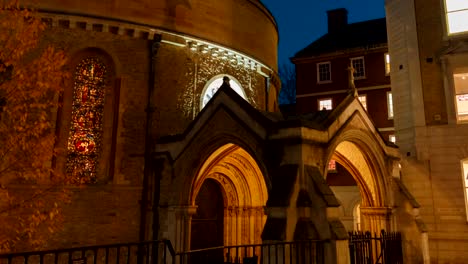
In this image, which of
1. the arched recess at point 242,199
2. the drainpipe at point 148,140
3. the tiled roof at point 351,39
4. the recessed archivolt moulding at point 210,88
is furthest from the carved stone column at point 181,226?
the tiled roof at point 351,39

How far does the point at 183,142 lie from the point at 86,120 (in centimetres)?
406

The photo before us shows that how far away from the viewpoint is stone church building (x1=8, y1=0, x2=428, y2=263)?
10938mm

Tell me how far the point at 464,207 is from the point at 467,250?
58.2 inches

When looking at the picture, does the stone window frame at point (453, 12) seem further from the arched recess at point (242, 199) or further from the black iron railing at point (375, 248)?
the arched recess at point (242, 199)

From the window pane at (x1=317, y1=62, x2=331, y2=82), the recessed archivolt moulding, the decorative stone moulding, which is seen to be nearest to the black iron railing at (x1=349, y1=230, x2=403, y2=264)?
the recessed archivolt moulding

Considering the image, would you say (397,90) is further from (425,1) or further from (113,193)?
(113,193)

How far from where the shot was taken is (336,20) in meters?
32.8

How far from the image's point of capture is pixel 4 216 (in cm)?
1177

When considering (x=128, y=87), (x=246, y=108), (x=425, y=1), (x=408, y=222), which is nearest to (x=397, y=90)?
(x=425, y=1)

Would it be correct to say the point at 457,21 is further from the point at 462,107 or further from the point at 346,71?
the point at 346,71

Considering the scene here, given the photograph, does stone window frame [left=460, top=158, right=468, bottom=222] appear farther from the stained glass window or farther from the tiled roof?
the tiled roof

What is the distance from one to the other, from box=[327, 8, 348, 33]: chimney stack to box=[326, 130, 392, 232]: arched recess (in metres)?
21.4

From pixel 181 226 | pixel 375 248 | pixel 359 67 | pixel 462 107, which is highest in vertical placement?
pixel 359 67

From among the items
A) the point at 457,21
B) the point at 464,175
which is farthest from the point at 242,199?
the point at 457,21
